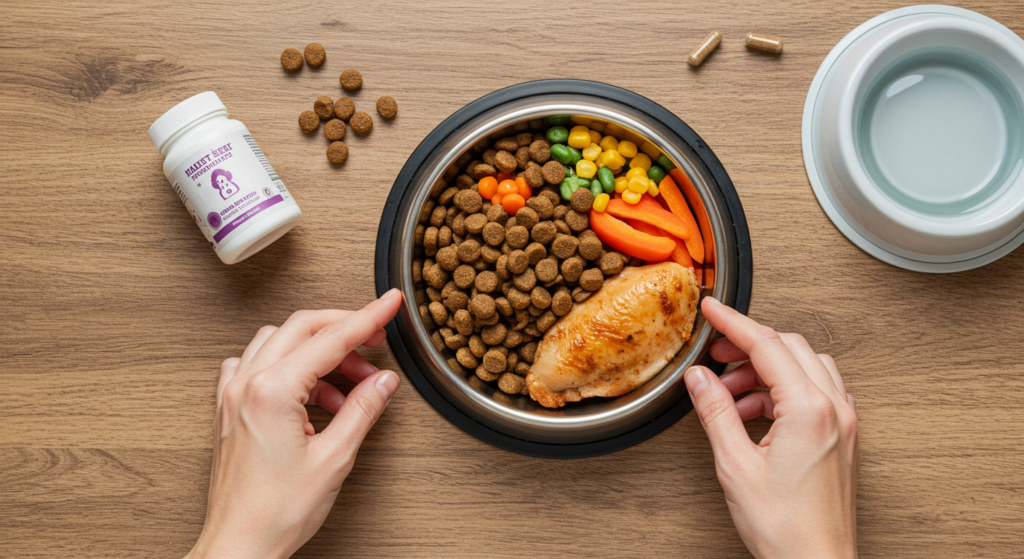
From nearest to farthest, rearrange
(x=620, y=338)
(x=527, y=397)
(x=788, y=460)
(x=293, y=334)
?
1. (x=788, y=460)
2. (x=293, y=334)
3. (x=620, y=338)
4. (x=527, y=397)

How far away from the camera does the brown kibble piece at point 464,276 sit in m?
1.44

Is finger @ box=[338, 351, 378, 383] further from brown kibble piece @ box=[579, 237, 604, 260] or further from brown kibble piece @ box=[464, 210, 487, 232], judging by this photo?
brown kibble piece @ box=[579, 237, 604, 260]

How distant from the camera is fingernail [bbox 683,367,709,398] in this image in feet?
4.18

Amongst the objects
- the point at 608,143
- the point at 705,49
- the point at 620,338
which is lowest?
the point at 620,338

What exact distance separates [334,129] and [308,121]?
7 centimetres

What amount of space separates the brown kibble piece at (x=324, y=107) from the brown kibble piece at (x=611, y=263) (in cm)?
81

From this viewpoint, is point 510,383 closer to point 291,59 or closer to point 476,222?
point 476,222

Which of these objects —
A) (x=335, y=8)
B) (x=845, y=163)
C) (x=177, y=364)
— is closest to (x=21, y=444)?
(x=177, y=364)

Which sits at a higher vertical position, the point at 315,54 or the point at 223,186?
the point at 315,54

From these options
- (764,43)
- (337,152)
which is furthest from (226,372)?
(764,43)

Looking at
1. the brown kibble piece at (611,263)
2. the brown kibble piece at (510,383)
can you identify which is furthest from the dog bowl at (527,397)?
the brown kibble piece at (611,263)

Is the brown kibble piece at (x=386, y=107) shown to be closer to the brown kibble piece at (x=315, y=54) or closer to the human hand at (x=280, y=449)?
the brown kibble piece at (x=315, y=54)

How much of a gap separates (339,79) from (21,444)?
4.28ft

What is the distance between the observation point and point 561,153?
56.9 inches
